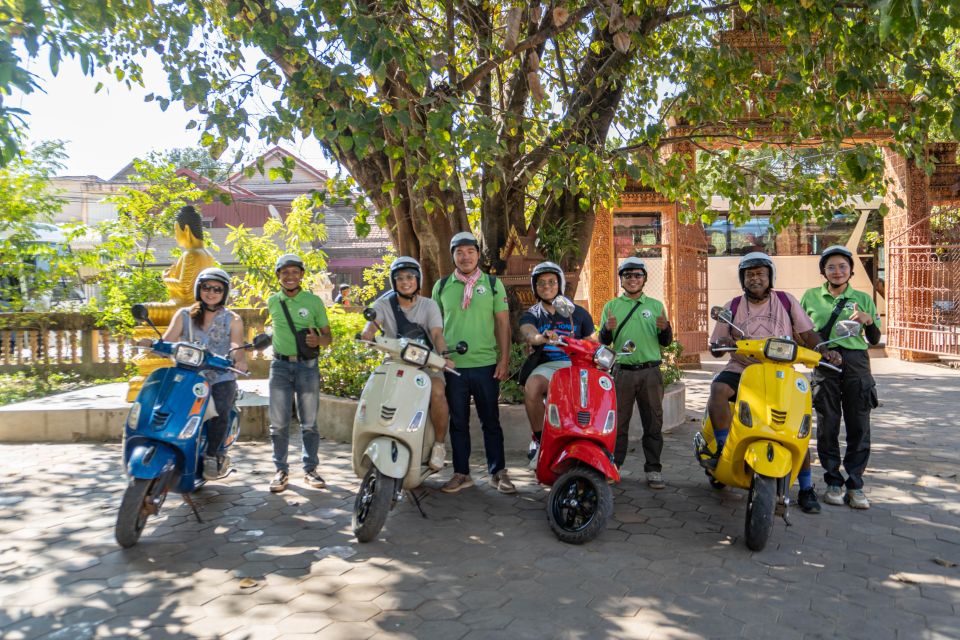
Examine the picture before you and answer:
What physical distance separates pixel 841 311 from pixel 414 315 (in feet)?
9.75

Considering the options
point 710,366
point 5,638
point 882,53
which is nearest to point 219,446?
point 5,638

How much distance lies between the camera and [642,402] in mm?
5219

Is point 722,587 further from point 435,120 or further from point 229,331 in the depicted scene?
point 229,331

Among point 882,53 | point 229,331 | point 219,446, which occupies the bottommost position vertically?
point 219,446

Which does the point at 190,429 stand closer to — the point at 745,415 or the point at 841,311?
the point at 745,415

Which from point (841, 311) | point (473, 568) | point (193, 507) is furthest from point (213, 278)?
point (841, 311)

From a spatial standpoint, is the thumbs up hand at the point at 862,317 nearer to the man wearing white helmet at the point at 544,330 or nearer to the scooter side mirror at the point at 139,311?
the man wearing white helmet at the point at 544,330

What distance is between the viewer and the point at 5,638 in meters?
2.90

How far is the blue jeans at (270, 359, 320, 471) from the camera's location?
516 cm

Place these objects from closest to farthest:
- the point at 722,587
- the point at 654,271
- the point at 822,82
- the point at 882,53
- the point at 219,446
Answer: the point at 722,587, the point at 219,446, the point at 882,53, the point at 822,82, the point at 654,271

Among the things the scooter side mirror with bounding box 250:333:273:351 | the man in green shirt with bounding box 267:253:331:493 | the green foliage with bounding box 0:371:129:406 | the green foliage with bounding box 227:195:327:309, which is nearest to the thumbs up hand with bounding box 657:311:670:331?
the man in green shirt with bounding box 267:253:331:493

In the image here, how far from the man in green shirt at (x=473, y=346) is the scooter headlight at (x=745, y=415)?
65.7 inches

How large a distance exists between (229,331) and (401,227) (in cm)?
285

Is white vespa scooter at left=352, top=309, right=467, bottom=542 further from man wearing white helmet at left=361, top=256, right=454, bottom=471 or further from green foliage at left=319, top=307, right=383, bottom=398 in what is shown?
green foliage at left=319, top=307, right=383, bottom=398
